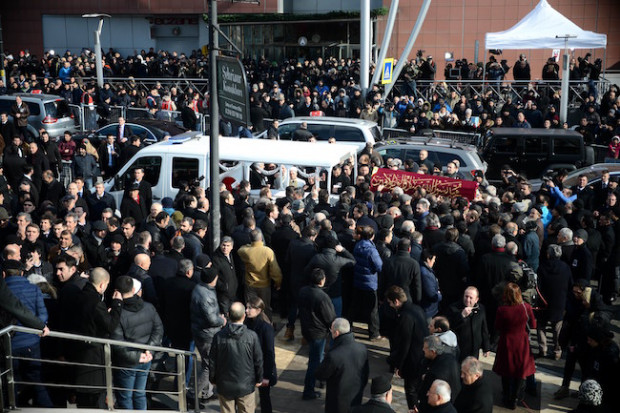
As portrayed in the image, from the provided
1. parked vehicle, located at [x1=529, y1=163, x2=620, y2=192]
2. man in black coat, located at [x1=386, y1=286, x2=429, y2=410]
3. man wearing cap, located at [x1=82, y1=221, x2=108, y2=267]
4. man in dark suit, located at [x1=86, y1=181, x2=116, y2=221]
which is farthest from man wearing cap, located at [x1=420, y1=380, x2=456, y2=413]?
parked vehicle, located at [x1=529, y1=163, x2=620, y2=192]

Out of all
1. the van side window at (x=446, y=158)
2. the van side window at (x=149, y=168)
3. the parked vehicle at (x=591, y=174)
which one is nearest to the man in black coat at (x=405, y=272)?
the van side window at (x=149, y=168)

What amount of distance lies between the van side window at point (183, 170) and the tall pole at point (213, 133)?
474 centimetres

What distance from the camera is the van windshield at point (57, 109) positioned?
22.8 metres

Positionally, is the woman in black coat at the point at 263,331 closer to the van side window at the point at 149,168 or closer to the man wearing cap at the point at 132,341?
the man wearing cap at the point at 132,341

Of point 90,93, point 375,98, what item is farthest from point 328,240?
point 90,93

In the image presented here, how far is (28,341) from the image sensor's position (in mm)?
7773

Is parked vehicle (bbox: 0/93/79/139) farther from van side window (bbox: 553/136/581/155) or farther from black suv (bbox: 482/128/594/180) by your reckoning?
van side window (bbox: 553/136/581/155)

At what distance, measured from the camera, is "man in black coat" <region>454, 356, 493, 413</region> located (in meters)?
7.27

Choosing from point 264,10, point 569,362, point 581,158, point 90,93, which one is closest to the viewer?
point 569,362

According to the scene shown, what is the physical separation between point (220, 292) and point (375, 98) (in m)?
15.1

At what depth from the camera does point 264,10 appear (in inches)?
1432

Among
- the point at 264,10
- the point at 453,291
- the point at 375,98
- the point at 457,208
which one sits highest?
the point at 264,10

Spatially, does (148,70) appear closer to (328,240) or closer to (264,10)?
(264,10)

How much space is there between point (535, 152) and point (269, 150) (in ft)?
25.8
